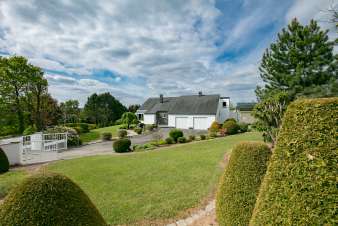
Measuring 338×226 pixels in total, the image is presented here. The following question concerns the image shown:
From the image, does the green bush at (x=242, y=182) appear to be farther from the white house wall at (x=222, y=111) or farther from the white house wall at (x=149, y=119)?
the white house wall at (x=149, y=119)

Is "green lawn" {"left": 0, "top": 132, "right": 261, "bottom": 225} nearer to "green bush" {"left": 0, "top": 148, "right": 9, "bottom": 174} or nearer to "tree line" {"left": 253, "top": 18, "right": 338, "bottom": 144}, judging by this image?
"green bush" {"left": 0, "top": 148, "right": 9, "bottom": 174}

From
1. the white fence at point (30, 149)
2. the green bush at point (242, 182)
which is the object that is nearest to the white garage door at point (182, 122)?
the white fence at point (30, 149)

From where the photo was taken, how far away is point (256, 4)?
7086 millimetres

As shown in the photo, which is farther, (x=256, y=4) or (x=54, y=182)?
(x=256, y=4)

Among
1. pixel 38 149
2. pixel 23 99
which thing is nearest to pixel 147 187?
pixel 38 149

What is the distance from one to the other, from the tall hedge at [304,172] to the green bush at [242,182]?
143 cm

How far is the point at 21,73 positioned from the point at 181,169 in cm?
2225

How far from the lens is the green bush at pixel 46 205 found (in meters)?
1.92

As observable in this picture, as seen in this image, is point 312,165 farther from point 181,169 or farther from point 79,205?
point 181,169

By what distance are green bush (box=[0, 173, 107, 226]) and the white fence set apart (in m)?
12.8

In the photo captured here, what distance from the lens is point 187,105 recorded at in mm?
32094

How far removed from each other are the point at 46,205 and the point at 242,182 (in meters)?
2.88

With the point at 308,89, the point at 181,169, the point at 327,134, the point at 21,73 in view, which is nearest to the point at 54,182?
the point at 327,134

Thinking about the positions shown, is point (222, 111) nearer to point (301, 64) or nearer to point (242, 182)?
point (301, 64)
